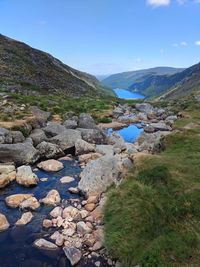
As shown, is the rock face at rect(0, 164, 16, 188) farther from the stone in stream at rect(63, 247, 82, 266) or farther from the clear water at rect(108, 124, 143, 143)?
the clear water at rect(108, 124, 143, 143)

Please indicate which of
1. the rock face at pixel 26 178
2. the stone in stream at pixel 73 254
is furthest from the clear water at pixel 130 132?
the stone in stream at pixel 73 254

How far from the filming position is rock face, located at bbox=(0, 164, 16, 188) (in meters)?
20.1

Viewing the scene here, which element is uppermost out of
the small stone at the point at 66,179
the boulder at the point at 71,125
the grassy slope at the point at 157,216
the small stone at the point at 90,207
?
the grassy slope at the point at 157,216

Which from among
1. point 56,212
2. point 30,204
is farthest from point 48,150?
point 56,212

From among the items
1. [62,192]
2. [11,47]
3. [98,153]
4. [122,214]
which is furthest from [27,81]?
[122,214]

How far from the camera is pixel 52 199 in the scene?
18.1m

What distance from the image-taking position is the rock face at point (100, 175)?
1895cm

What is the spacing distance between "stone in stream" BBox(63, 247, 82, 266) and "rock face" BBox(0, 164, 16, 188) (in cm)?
839

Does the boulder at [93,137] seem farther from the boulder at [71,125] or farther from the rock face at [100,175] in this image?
the rock face at [100,175]

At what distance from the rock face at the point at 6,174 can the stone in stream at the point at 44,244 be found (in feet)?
23.6

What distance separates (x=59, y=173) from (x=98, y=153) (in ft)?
18.0

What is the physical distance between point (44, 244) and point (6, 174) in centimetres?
866

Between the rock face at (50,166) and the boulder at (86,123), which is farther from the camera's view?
the boulder at (86,123)

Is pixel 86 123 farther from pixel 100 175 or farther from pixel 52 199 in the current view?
pixel 52 199
